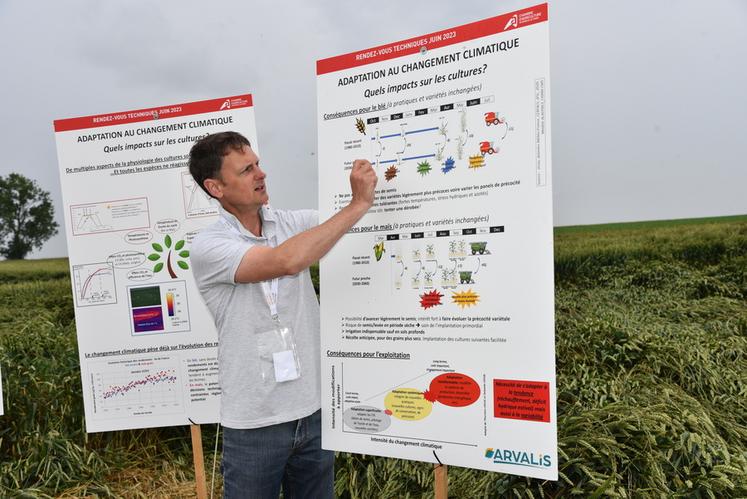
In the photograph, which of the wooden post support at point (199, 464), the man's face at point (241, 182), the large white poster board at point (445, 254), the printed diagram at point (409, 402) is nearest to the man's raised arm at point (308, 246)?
the large white poster board at point (445, 254)

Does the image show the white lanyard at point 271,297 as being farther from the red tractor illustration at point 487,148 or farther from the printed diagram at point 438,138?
the red tractor illustration at point 487,148

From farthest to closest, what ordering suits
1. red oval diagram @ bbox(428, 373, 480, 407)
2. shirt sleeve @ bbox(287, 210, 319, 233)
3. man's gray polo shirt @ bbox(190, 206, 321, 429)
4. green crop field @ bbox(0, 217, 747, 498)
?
1. green crop field @ bbox(0, 217, 747, 498)
2. shirt sleeve @ bbox(287, 210, 319, 233)
3. man's gray polo shirt @ bbox(190, 206, 321, 429)
4. red oval diagram @ bbox(428, 373, 480, 407)

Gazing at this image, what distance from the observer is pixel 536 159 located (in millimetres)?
1730

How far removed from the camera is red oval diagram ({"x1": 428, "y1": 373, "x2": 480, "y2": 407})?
1868mm

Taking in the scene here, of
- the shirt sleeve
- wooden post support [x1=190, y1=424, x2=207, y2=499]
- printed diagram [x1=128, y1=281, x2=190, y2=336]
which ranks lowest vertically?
wooden post support [x1=190, y1=424, x2=207, y2=499]

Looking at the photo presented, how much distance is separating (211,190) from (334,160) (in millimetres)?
492

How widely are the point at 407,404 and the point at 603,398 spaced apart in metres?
1.80

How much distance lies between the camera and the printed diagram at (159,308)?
3.22 metres

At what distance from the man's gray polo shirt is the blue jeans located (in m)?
0.06

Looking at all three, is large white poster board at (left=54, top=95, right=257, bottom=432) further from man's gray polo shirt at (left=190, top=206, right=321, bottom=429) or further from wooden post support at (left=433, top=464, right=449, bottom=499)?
wooden post support at (left=433, top=464, right=449, bottom=499)

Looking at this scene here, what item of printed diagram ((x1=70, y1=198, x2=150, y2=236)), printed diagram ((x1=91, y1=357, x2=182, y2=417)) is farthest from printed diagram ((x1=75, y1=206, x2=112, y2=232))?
printed diagram ((x1=91, y1=357, x2=182, y2=417))

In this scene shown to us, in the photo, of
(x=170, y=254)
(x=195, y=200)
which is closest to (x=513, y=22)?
(x=195, y=200)

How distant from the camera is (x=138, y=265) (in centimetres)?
328

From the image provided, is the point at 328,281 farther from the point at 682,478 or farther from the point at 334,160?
the point at 682,478
